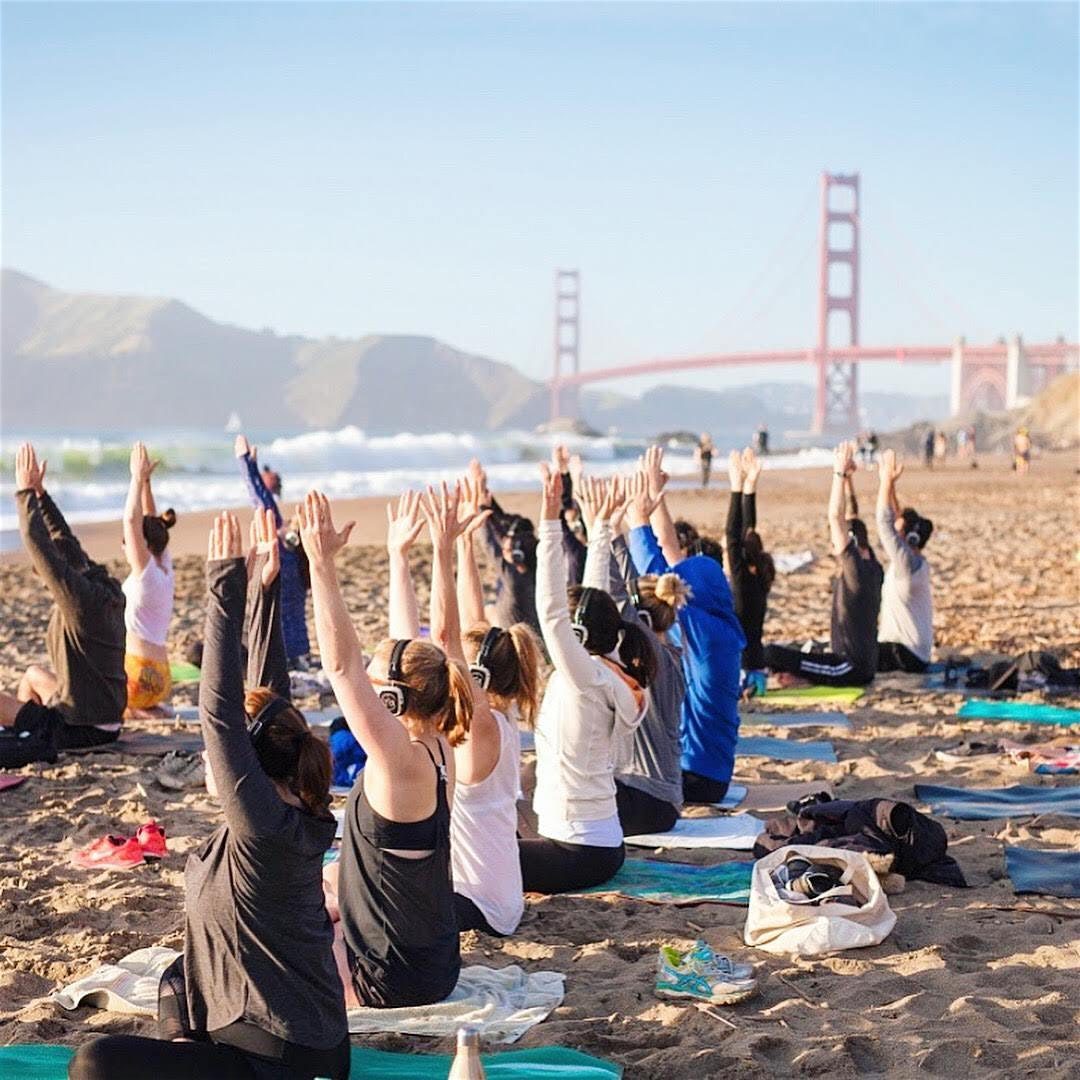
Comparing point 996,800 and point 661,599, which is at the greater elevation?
point 661,599

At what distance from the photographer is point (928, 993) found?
2.96 m

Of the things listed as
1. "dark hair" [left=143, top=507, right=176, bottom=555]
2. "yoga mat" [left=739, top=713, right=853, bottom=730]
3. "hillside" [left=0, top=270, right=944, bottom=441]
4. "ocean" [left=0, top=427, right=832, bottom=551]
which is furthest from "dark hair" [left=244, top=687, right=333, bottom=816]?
"hillside" [left=0, top=270, right=944, bottom=441]

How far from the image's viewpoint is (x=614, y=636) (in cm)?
385

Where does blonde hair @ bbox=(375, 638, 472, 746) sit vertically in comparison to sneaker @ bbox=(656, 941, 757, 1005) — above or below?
above

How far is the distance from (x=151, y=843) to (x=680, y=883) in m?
1.41

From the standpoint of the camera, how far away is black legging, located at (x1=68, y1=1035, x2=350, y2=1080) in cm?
227

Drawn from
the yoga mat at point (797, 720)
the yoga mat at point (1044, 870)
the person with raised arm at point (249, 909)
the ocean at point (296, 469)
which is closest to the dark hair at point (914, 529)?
the yoga mat at point (797, 720)

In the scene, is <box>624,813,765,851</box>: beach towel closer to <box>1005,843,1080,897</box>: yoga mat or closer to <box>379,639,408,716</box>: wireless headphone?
<box>1005,843,1080,897</box>: yoga mat

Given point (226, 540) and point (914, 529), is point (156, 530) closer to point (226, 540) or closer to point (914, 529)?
point (226, 540)

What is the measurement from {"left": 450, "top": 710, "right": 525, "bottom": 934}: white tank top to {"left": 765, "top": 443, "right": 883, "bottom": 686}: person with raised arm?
122 inches

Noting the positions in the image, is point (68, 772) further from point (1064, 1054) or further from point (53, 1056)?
point (1064, 1054)

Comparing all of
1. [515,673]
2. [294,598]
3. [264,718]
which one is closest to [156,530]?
[294,598]

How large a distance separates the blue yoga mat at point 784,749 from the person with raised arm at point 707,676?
1.71ft

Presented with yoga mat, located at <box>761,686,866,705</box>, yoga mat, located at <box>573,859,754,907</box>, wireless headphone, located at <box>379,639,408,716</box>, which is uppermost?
wireless headphone, located at <box>379,639,408,716</box>
